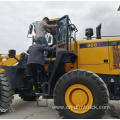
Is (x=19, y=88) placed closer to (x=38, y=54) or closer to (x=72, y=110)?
(x=38, y=54)

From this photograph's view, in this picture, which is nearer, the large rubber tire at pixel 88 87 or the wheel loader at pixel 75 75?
the large rubber tire at pixel 88 87

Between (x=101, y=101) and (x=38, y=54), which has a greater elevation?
(x=38, y=54)

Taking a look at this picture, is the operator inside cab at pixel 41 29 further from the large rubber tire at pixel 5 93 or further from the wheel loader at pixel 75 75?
the large rubber tire at pixel 5 93

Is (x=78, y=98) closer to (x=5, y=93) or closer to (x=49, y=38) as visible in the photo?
(x=5, y=93)

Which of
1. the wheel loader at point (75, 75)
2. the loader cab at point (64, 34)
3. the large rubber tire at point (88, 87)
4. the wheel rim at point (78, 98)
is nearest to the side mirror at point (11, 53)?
the wheel loader at point (75, 75)

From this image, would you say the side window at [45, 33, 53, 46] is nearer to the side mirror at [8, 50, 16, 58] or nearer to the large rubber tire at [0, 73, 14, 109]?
the side mirror at [8, 50, 16, 58]

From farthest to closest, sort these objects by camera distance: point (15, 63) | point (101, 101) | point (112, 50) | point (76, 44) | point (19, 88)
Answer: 1. point (15, 63)
2. point (19, 88)
3. point (76, 44)
4. point (112, 50)
5. point (101, 101)

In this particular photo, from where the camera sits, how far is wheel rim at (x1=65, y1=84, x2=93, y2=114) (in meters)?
4.02

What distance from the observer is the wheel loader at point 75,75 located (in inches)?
157

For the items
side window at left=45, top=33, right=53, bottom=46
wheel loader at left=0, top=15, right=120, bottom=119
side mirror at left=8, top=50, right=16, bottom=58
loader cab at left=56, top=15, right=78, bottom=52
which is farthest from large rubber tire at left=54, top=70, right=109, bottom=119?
side mirror at left=8, top=50, right=16, bottom=58

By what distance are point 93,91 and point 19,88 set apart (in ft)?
8.51

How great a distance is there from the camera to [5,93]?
4.87 metres

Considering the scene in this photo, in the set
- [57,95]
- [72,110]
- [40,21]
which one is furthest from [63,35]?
[72,110]

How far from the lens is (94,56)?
16.2 feet
